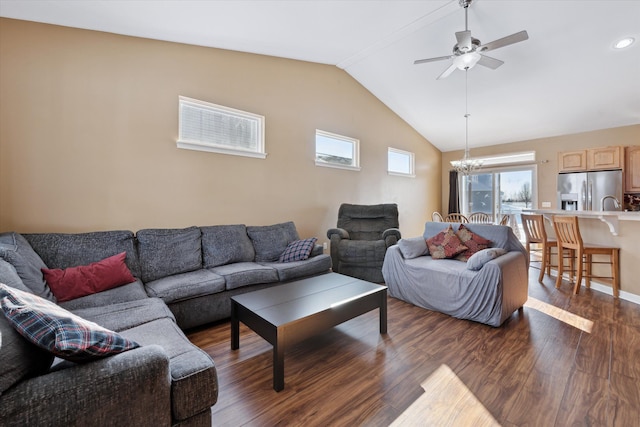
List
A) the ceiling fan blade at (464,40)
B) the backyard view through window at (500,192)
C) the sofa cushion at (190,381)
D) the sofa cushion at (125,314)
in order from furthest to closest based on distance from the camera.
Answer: the backyard view through window at (500,192), the ceiling fan blade at (464,40), the sofa cushion at (125,314), the sofa cushion at (190,381)

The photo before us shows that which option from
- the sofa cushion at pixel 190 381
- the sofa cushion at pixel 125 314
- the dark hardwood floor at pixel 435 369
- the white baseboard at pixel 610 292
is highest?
the sofa cushion at pixel 125 314

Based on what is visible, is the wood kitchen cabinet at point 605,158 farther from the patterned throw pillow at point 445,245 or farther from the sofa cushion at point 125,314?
the sofa cushion at point 125,314

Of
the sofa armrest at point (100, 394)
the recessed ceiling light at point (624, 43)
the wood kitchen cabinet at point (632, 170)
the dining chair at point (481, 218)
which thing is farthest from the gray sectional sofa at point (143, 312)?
the wood kitchen cabinet at point (632, 170)

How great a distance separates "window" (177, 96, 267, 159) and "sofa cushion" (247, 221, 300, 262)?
104 centimetres

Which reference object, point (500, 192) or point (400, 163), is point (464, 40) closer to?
point (400, 163)

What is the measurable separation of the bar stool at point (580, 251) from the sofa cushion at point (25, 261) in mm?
5009

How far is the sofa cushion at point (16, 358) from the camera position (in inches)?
31.2

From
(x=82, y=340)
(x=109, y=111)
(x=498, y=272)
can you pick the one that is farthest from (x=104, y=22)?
(x=498, y=272)

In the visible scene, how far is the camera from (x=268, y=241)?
3.41 m

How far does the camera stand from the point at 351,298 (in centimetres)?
209

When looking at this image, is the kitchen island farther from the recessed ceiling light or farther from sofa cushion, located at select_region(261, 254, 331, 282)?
sofa cushion, located at select_region(261, 254, 331, 282)

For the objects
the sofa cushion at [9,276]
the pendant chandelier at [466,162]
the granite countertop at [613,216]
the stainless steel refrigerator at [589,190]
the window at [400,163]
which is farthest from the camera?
the window at [400,163]

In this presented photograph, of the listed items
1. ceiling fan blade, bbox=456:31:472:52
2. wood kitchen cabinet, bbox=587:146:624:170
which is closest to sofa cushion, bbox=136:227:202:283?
ceiling fan blade, bbox=456:31:472:52

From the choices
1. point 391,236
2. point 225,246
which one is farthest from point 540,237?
A: point 225,246
